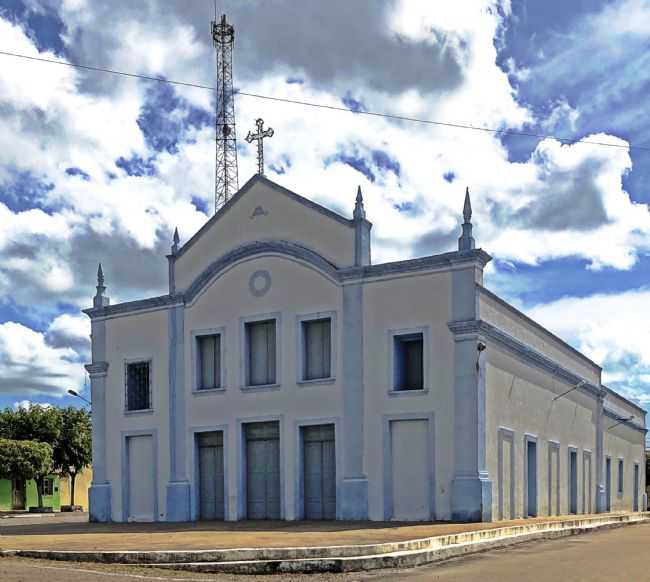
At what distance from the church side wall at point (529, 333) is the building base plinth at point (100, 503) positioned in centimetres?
1236

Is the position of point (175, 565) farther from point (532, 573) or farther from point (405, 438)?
point (405, 438)

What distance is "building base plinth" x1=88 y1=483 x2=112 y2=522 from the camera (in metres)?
28.3

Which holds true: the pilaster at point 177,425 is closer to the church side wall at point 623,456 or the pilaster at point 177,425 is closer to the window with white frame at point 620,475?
the church side wall at point 623,456

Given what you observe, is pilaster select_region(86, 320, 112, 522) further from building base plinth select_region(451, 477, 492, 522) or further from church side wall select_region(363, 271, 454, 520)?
building base plinth select_region(451, 477, 492, 522)

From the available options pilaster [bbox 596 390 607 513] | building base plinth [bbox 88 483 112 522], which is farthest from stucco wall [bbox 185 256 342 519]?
pilaster [bbox 596 390 607 513]

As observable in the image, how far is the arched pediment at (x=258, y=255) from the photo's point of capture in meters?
25.1

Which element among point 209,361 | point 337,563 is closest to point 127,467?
point 209,361

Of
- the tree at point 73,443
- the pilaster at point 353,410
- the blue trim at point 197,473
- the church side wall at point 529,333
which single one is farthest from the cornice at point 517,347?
the tree at point 73,443

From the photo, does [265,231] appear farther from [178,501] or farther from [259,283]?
[178,501]

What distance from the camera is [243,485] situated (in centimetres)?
2597

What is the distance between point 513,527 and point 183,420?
11416 mm

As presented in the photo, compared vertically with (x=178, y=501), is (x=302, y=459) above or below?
above

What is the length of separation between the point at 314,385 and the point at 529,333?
7193 mm

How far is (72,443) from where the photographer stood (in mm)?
53438
